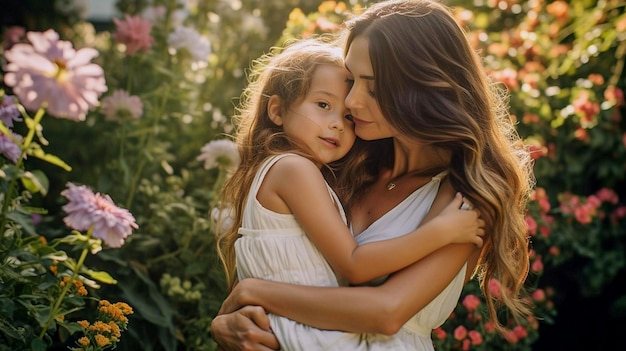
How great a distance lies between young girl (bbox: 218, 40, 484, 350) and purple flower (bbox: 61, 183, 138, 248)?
1.30 feet

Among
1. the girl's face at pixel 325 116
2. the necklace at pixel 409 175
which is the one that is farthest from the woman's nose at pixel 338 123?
the necklace at pixel 409 175

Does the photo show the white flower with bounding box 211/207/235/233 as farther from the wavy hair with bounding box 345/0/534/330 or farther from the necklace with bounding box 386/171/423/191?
the wavy hair with bounding box 345/0/534/330

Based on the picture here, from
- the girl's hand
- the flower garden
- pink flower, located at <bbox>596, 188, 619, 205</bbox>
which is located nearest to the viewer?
the girl's hand

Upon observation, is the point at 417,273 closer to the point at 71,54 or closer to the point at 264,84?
the point at 264,84

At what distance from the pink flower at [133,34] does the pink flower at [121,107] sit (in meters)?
0.30

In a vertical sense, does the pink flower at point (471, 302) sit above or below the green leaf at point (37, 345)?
below

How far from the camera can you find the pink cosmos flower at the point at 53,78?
1.65 m

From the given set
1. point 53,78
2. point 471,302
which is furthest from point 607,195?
point 53,78

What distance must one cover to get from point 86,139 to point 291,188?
87.9 inches

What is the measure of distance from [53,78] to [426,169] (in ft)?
3.55

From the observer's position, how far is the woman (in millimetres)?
1990

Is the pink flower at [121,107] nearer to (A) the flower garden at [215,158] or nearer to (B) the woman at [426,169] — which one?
(A) the flower garden at [215,158]

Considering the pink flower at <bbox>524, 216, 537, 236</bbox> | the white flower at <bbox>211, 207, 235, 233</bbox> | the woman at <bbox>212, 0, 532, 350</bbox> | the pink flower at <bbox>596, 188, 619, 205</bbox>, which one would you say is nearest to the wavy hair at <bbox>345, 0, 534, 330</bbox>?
the woman at <bbox>212, 0, 532, 350</bbox>

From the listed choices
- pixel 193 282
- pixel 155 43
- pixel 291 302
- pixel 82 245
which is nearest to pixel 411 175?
pixel 291 302
